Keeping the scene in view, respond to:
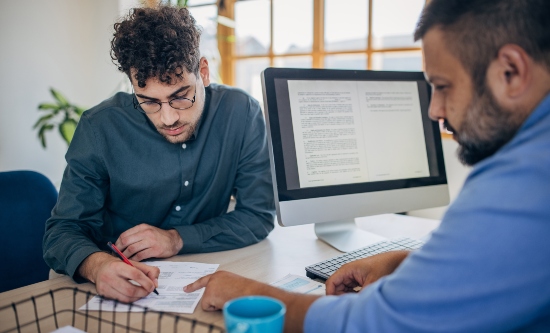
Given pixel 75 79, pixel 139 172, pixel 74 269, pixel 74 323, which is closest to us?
pixel 74 323

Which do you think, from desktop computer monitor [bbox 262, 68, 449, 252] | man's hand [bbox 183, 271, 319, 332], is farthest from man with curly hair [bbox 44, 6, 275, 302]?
man's hand [bbox 183, 271, 319, 332]

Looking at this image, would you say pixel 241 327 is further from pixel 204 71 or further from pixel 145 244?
pixel 204 71

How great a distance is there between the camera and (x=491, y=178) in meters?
0.57

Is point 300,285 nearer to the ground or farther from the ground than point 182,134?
nearer to the ground

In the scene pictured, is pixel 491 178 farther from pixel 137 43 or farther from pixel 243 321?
pixel 137 43

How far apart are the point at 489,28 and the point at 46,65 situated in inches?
119

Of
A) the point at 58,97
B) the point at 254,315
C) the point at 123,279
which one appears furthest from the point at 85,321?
the point at 58,97

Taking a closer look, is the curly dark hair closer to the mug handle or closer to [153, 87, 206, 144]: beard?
[153, 87, 206, 144]: beard

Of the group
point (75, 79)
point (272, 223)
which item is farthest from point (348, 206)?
point (75, 79)

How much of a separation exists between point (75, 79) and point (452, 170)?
2548 mm

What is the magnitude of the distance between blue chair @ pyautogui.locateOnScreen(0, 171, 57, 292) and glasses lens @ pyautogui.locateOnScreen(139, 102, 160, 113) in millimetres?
520

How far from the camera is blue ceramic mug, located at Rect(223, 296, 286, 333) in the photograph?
0.54 metres

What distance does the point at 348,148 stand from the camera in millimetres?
1310

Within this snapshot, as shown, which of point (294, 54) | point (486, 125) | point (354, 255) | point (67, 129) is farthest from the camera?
point (294, 54)
